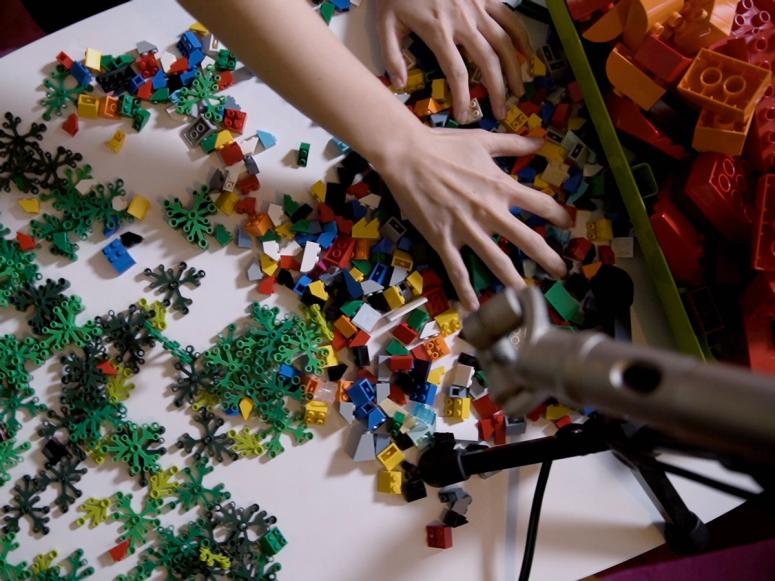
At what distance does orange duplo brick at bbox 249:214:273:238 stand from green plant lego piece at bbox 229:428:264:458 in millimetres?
203

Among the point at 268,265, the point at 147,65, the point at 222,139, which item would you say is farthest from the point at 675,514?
the point at 147,65

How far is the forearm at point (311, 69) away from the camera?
61 cm

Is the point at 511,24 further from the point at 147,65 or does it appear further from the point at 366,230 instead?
the point at 147,65

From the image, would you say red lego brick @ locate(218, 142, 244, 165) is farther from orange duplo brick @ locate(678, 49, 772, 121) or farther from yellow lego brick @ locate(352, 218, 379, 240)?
orange duplo brick @ locate(678, 49, 772, 121)

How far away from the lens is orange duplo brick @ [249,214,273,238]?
696 millimetres

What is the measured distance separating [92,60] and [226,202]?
201 mm

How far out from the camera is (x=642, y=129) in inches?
27.3

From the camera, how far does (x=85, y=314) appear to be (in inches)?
27.0

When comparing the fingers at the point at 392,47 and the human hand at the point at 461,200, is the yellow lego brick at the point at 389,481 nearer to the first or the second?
the human hand at the point at 461,200

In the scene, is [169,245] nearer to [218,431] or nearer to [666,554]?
[218,431]

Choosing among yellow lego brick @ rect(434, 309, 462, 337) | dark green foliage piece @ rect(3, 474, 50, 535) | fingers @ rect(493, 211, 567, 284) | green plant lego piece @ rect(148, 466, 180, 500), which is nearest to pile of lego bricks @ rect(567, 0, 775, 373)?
fingers @ rect(493, 211, 567, 284)

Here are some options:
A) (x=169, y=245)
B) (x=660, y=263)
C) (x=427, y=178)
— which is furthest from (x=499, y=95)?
(x=169, y=245)

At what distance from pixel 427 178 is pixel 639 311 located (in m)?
0.27

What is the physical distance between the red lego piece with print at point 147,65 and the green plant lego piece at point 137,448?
0.36m
